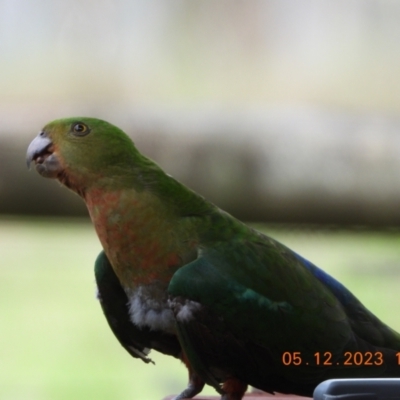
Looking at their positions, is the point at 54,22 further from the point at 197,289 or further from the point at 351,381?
the point at 351,381

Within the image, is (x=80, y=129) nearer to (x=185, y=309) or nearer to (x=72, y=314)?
(x=185, y=309)

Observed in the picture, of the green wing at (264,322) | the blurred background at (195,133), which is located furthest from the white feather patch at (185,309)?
the blurred background at (195,133)

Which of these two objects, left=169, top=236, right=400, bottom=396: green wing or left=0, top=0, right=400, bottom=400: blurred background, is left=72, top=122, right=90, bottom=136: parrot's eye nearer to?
left=169, top=236, right=400, bottom=396: green wing

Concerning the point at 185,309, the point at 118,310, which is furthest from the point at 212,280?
the point at 118,310

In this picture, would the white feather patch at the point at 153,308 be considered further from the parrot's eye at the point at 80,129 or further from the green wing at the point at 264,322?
the parrot's eye at the point at 80,129

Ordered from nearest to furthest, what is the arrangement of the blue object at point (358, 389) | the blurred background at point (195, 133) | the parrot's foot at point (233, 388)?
1. the blue object at point (358, 389)
2. the parrot's foot at point (233, 388)
3. the blurred background at point (195, 133)
